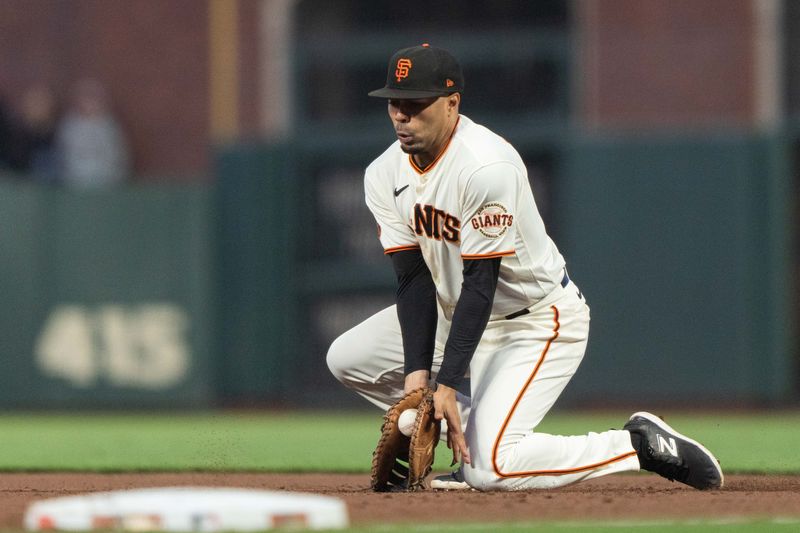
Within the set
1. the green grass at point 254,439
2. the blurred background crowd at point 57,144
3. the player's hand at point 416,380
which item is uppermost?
the blurred background crowd at point 57,144

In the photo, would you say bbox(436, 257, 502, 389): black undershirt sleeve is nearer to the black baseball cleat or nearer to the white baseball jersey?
the white baseball jersey

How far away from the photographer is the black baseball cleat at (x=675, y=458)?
5.70 metres

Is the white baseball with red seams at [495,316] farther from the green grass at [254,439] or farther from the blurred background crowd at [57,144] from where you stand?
the blurred background crowd at [57,144]

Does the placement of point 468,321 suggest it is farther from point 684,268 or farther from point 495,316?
point 684,268

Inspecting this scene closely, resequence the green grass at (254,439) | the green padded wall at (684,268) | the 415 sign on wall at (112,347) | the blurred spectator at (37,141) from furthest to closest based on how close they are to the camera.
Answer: the blurred spectator at (37,141) → the 415 sign on wall at (112,347) → the green padded wall at (684,268) → the green grass at (254,439)

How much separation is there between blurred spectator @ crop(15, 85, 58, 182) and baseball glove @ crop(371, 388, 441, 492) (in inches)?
319

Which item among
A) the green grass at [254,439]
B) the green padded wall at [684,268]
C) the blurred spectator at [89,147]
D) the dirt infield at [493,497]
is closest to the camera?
the dirt infield at [493,497]

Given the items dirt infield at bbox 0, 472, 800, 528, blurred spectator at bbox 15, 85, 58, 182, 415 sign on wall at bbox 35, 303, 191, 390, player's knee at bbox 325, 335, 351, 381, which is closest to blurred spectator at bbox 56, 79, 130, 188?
blurred spectator at bbox 15, 85, 58, 182

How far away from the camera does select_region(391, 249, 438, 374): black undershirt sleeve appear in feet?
18.7

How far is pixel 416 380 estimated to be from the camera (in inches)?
225

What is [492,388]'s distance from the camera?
582 cm

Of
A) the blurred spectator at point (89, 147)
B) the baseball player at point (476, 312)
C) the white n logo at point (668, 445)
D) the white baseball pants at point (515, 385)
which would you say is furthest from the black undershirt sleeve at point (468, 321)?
the blurred spectator at point (89, 147)

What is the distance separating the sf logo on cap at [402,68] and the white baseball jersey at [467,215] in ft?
1.11

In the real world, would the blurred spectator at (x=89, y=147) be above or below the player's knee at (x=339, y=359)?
above
